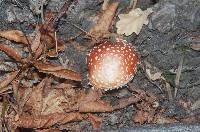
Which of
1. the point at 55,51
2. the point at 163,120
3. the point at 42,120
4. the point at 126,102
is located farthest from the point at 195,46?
the point at 42,120

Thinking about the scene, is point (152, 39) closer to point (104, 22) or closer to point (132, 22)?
point (132, 22)

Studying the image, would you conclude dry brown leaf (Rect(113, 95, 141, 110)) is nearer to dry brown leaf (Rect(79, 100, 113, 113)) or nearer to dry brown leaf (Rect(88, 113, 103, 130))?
dry brown leaf (Rect(79, 100, 113, 113))

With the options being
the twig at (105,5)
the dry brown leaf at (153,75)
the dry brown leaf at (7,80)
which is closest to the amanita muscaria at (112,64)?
the dry brown leaf at (153,75)

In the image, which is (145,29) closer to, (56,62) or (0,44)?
(56,62)

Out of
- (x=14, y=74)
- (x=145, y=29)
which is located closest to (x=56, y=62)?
(x=14, y=74)

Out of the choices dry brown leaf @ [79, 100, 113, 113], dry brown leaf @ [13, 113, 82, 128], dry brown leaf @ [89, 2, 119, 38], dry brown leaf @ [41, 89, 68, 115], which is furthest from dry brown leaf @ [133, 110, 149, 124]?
dry brown leaf @ [89, 2, 119, 38]
